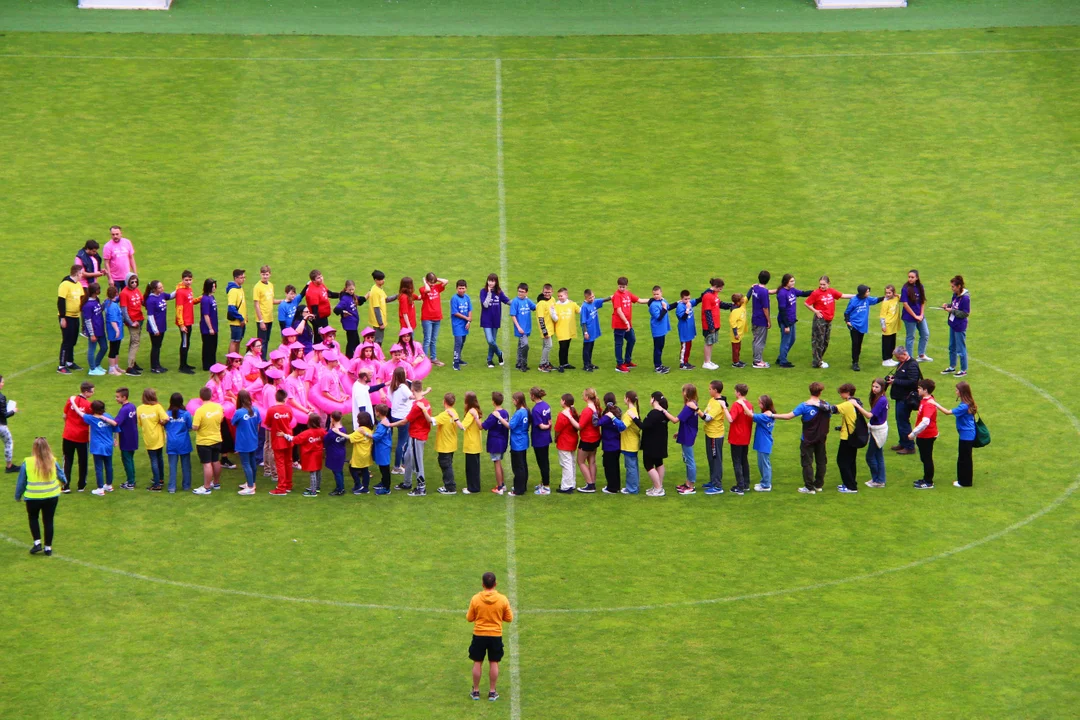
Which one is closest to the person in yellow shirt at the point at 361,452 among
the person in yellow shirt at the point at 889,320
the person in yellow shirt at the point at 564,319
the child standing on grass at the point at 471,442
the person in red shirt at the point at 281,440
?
the person in red shirt at the point at 281,440

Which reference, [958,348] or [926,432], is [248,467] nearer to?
[926,432]

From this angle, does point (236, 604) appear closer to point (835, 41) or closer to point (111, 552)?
point (111, 552)

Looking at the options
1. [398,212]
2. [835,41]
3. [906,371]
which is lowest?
[906,371]

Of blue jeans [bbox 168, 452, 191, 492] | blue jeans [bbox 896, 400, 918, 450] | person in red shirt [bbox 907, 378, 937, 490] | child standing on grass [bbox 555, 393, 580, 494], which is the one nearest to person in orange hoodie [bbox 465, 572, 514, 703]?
child standing on grass [bbox 555, 393, 580, 494]

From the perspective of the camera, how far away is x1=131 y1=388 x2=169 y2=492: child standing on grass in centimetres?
2386

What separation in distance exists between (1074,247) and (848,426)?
46.2 ft

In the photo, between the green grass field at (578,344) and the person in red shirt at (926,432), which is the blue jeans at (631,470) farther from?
the person in red shirt at (926,432)

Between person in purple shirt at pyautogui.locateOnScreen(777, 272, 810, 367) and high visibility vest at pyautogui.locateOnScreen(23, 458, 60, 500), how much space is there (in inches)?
575

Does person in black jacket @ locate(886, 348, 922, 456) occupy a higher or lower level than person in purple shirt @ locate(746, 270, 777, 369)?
lower

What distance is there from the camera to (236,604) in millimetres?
21000

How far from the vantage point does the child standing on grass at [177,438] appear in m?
23.8

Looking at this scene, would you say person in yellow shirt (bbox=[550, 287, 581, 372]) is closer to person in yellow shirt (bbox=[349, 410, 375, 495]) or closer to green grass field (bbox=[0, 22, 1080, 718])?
green grass field (bbox=[0, 22, 1080, 718])

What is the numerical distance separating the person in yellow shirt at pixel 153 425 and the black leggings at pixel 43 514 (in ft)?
7.29

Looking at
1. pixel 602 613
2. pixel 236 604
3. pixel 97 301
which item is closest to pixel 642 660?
pixel 602 613
